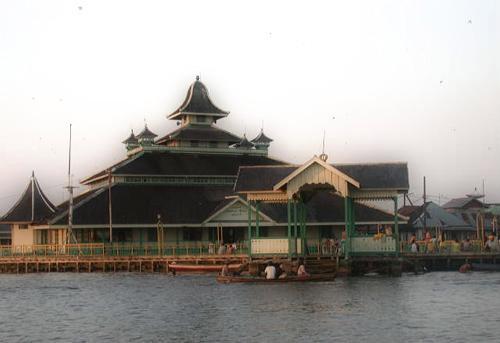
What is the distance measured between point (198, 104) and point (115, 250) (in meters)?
28.0

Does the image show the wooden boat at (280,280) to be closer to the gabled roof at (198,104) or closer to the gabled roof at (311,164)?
the gabled roof at (311,164)

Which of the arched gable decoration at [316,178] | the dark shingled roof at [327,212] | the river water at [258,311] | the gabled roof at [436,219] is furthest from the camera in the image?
the gabled roof at [436,219]

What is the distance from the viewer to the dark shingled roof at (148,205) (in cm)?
8081

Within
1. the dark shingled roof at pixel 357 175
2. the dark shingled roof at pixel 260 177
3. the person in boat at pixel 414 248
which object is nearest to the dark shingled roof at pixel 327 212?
the person in boat at pixel 414 248

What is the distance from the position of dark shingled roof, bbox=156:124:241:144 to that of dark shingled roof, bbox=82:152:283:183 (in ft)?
8.25

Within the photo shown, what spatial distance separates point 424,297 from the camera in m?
49.8

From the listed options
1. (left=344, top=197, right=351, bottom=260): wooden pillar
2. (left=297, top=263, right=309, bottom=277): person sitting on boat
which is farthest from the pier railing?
(left=297, top=263, right=309, bottom=277): person sitting on boat

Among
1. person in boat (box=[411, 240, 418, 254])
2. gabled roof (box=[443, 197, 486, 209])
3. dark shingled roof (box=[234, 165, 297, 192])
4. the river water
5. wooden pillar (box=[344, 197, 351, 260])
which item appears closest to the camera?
the river water

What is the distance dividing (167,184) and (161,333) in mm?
51145

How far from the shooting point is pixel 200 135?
98.1 m

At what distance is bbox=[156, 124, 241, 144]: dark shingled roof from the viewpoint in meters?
97.3

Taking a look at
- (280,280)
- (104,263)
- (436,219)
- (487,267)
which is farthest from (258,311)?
(436,219)

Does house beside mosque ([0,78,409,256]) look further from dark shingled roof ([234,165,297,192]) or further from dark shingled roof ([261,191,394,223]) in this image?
dark shingled roof ([234,165,297,192])

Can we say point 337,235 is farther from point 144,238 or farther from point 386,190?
point 386,190
